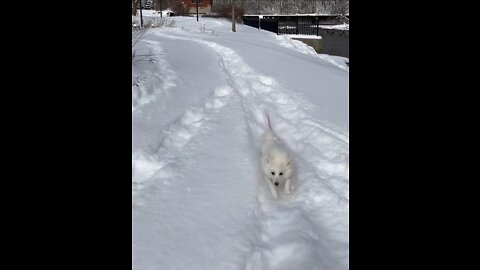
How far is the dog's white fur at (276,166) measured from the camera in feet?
14.6

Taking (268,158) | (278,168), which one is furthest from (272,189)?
(268,158)

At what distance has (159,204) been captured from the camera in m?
3.36

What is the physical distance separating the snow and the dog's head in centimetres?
15

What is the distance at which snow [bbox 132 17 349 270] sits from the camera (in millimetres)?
2889

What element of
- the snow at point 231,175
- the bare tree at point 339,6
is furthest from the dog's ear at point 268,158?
the bare tree at point 339,6

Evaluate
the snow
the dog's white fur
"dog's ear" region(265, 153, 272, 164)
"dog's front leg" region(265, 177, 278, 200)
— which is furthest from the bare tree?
"dog's front leg" region(265, 177, 278, 200)

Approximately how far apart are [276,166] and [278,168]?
5 cm

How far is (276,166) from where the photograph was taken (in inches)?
189

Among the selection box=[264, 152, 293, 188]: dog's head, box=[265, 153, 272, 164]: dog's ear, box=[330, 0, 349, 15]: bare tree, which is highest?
box=[330, 0, 349, 15]: bare tree

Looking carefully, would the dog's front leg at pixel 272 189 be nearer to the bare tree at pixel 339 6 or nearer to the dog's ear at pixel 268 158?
the dog's ear at pixel 268 158

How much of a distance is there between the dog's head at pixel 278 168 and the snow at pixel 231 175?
15 centimetres

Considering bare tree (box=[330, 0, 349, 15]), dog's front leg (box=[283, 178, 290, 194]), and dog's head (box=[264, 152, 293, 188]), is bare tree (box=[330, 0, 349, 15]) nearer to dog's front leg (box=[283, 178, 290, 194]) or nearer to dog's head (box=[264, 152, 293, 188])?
dog's head (box=[264, 152, 293, 188])
